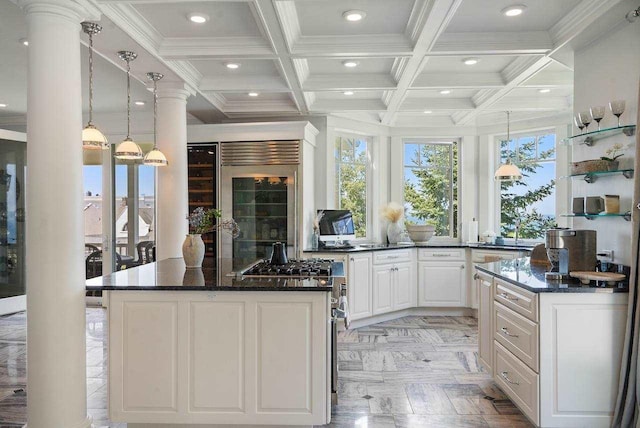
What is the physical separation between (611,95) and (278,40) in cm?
231

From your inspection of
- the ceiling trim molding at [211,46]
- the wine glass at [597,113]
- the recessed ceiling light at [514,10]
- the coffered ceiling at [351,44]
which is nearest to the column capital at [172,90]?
the coffered ceiling at [351,44]

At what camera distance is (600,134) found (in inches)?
122

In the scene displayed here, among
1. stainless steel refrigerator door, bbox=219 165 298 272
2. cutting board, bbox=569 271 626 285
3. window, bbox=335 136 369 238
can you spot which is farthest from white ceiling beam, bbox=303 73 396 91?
cutting board, bbox=569 271 626 285

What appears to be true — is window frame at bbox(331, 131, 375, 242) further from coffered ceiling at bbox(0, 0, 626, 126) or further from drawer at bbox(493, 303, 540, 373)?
drawer at bbox(493, 303, 540, 373)

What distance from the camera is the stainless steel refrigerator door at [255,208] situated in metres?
5.17

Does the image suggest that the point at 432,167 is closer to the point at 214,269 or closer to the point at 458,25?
the point at 458,25

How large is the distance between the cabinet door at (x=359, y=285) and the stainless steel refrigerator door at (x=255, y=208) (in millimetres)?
801

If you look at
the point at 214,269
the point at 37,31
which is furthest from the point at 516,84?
the point at 37,31

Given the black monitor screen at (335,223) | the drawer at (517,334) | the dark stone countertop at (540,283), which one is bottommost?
the drawer at (517,334)

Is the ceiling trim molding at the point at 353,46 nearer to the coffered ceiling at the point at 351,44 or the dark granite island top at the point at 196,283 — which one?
the coffered ceiling at the point at 351,44

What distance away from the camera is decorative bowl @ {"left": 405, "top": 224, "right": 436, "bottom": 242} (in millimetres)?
6020

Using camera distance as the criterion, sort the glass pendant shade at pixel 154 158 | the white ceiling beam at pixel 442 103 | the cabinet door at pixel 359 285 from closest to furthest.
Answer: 1. the glass pendant shade at pixel 154 158
2. the cabinet door at pixel 359 285
3. the white ceiling beam at pixel 442 103

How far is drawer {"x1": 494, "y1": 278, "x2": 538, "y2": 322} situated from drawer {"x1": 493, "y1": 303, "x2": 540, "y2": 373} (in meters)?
0.04

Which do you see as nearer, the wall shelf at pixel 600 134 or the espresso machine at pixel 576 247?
the wall shelf at pixel 600 134
